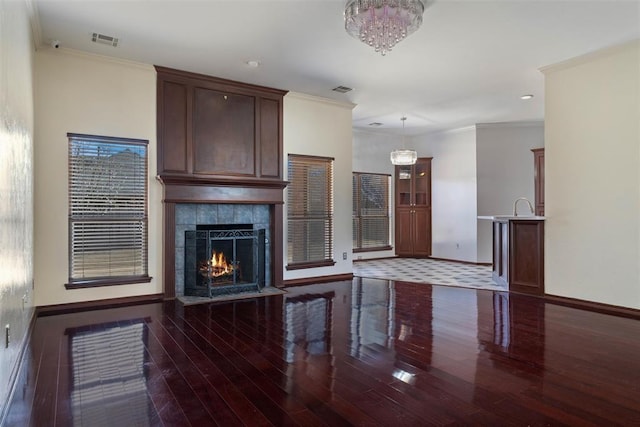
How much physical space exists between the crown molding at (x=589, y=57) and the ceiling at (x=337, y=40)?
11 centimetres

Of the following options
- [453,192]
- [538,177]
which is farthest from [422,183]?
[538,177]

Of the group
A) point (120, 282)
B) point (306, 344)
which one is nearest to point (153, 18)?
point (120, 282)

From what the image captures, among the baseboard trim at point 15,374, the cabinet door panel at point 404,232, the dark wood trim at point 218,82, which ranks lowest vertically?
the baseboard trim at point 15,374

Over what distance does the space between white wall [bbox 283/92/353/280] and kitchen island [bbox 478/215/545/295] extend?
2.43m

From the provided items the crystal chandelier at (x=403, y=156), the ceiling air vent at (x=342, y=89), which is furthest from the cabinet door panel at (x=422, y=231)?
the ceiling air vent at (x=342, y=89)

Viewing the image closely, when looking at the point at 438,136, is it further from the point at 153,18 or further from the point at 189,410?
the point at 189,410

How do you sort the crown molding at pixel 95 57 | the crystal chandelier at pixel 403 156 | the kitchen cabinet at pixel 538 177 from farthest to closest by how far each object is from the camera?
the kitchen cabinet at pixel 538 177 < the crystal chandelier at pixel 403 156 < the crown molding at pixel 95 57

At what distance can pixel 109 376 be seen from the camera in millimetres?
2652

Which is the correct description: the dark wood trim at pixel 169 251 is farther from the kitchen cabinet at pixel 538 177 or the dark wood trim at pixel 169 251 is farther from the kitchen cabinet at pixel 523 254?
the kitchen cabinet at pixel 538 177

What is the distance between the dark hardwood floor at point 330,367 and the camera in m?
2.16

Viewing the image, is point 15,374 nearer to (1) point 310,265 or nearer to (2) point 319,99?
(1) point 310,265

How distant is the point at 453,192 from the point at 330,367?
7073mm

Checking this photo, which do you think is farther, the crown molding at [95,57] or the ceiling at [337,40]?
the crown molding at [95,57]

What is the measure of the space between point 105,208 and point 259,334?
2578 mm
